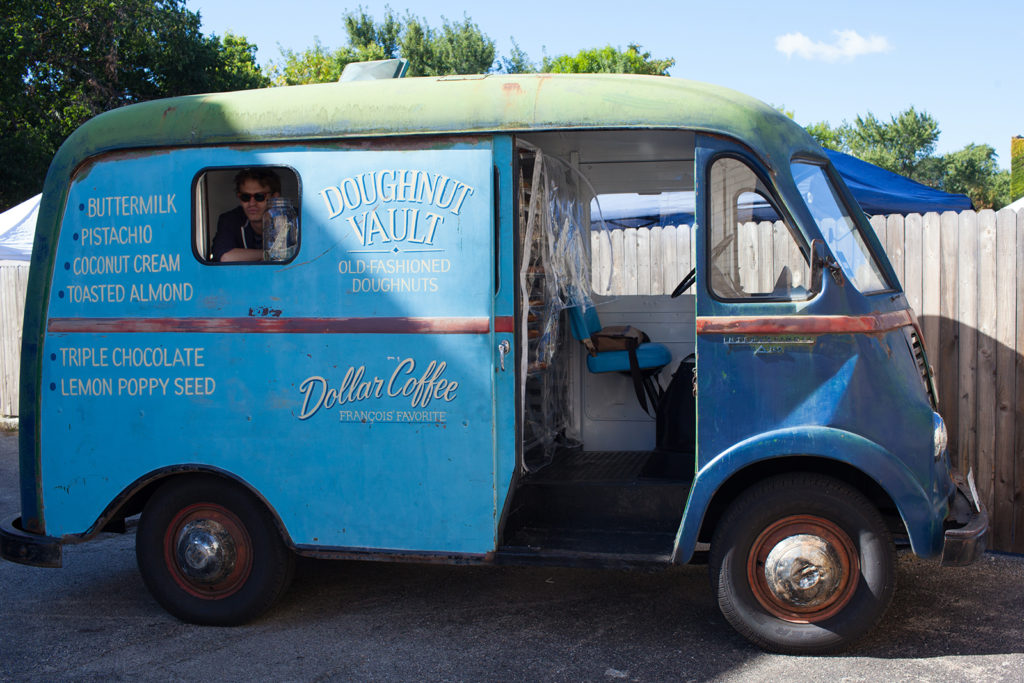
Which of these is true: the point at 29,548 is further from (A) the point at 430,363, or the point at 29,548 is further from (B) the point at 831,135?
(B) the point at 831,135

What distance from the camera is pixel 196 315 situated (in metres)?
4.80

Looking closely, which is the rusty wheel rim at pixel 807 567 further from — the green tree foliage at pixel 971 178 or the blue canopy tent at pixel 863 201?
the green tree foliage at pixel 971 178

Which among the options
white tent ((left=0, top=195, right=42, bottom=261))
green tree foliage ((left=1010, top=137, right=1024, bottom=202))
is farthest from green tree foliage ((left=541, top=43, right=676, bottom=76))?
white tent ((left=0, top=195, right=42, bottom=261))

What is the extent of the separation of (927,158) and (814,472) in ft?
147

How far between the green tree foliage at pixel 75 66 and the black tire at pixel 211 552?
1681 cm

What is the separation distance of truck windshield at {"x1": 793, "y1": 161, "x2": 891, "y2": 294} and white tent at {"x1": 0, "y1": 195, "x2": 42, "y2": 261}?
459 inches

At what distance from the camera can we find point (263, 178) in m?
4.93

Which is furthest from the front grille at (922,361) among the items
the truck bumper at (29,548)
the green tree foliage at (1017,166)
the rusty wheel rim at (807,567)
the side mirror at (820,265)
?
the green tree foliage at (1017,166)

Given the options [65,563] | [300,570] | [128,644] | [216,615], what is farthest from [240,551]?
[65,563]

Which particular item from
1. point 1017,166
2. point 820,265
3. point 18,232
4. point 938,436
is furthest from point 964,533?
point 1017,166

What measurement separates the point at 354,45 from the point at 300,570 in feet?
121

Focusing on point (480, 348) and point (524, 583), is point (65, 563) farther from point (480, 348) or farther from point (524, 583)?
point (480, 348)

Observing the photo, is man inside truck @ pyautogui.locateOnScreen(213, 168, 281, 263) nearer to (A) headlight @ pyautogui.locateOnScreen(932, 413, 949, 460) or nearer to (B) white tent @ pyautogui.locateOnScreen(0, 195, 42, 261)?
(A) headlight @ pyautogui.locateOnScreen(932, 413, 949, 460)

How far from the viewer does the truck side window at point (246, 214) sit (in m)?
4.80
